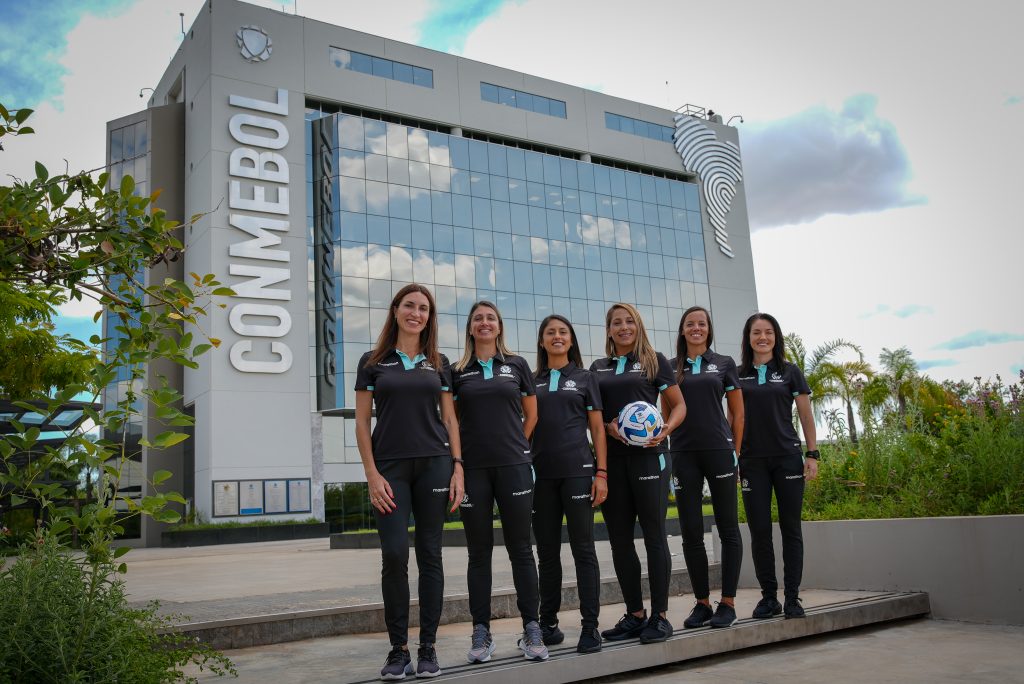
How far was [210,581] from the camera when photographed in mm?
10422

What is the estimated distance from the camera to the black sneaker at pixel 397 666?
4035mm

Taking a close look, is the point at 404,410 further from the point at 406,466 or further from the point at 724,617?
the point at 724,617

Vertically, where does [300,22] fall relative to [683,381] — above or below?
above

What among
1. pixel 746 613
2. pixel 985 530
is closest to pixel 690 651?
pixel 746 613

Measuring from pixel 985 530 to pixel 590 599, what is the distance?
142 inches

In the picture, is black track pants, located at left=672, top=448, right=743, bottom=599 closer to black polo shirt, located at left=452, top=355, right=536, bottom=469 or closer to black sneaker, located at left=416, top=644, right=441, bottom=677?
black polo shirt, located at left=452, top=355, right=536, bottom=469

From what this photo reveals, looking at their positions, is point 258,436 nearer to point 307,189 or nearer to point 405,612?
point 307,189

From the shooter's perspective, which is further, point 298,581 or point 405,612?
point 298,581

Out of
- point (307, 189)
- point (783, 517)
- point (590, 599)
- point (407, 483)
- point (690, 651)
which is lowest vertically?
point (690, 651)

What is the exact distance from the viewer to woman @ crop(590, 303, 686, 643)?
507 cm

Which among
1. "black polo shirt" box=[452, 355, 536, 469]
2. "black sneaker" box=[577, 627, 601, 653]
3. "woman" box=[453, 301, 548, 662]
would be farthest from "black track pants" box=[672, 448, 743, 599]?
"black polo shirt" box=[452, 355, 536, 469]

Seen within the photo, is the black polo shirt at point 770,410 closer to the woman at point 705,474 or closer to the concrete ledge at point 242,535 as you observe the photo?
the woman at point 705,474

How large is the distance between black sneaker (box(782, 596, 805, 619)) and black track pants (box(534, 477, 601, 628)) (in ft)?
5.64

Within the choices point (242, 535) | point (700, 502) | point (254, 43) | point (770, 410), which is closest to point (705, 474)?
point (700, 502)
